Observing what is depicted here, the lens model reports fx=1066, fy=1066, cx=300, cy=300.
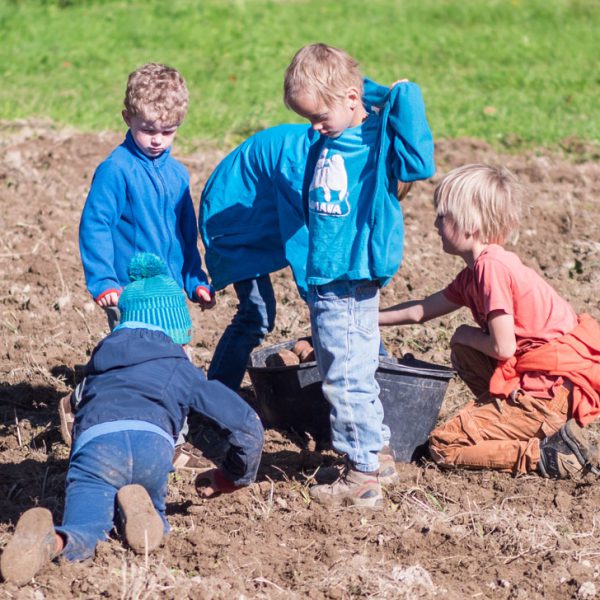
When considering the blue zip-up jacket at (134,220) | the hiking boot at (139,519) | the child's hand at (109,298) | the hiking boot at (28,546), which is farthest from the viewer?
the blue zip-up jacket at (134,220)

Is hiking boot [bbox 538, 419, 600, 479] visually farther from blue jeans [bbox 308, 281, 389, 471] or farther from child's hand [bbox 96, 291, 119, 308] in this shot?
child's hand [bbox 96, 291, 119, 308]

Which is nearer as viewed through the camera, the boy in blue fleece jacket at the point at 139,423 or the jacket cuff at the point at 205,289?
the boy in blue fleece jacket at the point at 139,423

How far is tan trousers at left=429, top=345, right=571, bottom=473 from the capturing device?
449 centimetres

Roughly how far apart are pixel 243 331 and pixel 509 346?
131 cm

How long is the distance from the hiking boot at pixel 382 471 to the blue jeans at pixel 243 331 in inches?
31.3

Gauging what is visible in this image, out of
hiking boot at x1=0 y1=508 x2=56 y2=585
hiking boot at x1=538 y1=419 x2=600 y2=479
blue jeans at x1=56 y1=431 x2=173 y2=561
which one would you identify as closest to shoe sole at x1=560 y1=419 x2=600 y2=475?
hiking boot at x1=538 y1=419 x2=600 y2=479

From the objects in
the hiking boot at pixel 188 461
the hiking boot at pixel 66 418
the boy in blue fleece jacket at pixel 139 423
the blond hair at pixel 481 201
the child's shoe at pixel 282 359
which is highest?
the blond hair at pixel 481 201

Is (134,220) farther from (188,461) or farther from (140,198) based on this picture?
(188,461)

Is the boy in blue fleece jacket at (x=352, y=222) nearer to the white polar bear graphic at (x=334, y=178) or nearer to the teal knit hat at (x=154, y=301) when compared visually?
the white polar bear graphic at (x=334, y=178)

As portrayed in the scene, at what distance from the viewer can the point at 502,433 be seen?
179 inches

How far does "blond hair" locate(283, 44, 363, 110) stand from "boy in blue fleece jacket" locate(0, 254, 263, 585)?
0.83 meters

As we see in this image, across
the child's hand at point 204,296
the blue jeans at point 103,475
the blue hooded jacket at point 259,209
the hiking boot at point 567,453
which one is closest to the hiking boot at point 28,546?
A: the blue jeans at point 103,475

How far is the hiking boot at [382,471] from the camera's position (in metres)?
4.37

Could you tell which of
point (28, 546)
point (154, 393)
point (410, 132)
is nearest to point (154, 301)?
point (154, 393)
